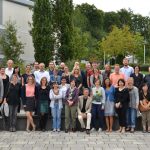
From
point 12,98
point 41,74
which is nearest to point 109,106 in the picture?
point 41,74

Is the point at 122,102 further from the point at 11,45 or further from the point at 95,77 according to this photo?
the point at 11,45

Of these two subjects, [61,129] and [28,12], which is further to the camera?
[28,12]

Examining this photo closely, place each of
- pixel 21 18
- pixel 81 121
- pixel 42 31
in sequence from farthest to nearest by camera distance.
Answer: pixel 21 18 → pixel 42 31 → pixel 81 121

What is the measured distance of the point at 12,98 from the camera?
15328mm

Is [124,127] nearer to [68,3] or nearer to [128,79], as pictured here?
[128,79]

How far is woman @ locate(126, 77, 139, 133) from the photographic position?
15094mm

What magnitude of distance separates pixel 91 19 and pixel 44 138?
3134 inches

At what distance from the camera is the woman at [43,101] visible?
15.2 metres

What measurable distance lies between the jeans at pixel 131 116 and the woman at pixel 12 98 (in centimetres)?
361

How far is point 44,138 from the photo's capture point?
1368 cm

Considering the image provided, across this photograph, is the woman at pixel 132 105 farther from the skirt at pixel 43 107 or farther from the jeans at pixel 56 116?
the skirt at pixel 43 107

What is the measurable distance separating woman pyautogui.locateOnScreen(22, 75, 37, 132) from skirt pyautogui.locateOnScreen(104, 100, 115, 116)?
232 cm

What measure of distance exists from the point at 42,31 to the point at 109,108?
1085 inches

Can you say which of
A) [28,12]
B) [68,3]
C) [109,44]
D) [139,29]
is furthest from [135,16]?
[68,3]
